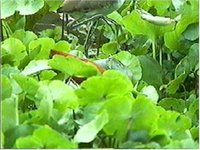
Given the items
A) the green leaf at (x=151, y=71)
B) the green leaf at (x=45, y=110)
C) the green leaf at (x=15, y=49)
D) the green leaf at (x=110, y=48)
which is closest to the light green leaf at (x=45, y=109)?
the green leaf at (x=45, y=110)

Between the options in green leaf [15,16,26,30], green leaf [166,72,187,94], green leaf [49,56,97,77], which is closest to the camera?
green leaf [49,56,97,77]

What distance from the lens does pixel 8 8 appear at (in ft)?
4.24

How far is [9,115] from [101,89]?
0.43 ft

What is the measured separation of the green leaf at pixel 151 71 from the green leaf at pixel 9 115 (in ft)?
1.98

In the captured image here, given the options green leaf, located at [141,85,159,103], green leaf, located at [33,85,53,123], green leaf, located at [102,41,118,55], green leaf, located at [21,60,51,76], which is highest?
green leaf, located at [33,85,53,123]

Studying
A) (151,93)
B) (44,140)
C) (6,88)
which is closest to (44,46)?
(151,93)

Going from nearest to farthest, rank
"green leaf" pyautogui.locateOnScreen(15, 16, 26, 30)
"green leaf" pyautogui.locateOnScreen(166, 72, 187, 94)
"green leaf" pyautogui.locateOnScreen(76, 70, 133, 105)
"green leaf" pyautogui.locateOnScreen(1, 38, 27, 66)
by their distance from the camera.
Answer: "green leaf" pyautogui.locateOnScreen(76, 70, 133, 105)
"green leaf" pyautogui.locateOnScreen(1, 38, 27, 66)
"green leaf" pyautogui.locateOnScreen(166, 72, 187, 94)
"green leaf" pyautogui.locateOnScreen(15, 16, 26, 30)

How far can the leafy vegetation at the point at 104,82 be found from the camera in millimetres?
722

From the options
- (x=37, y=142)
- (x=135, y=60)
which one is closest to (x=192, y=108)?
(x=135, y=60)

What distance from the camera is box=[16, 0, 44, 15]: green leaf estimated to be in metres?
1.31

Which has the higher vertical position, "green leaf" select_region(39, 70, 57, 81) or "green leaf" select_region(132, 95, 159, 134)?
"green leaf" select_region(132, 95, 159, 134)

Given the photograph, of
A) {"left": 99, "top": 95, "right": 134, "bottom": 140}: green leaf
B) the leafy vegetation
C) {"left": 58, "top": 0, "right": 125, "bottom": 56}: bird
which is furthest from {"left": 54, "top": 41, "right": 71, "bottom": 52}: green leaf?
{"left": 99, "top": 95, "right": 134, "bottom": 140}: green leaf

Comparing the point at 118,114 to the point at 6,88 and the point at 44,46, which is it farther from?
the point at 44,46

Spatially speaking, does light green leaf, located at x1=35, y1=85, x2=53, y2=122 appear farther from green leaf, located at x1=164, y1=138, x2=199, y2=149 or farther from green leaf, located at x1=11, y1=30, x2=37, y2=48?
green leaf, located at x1=11, y1=30, x2=37, y2=48
